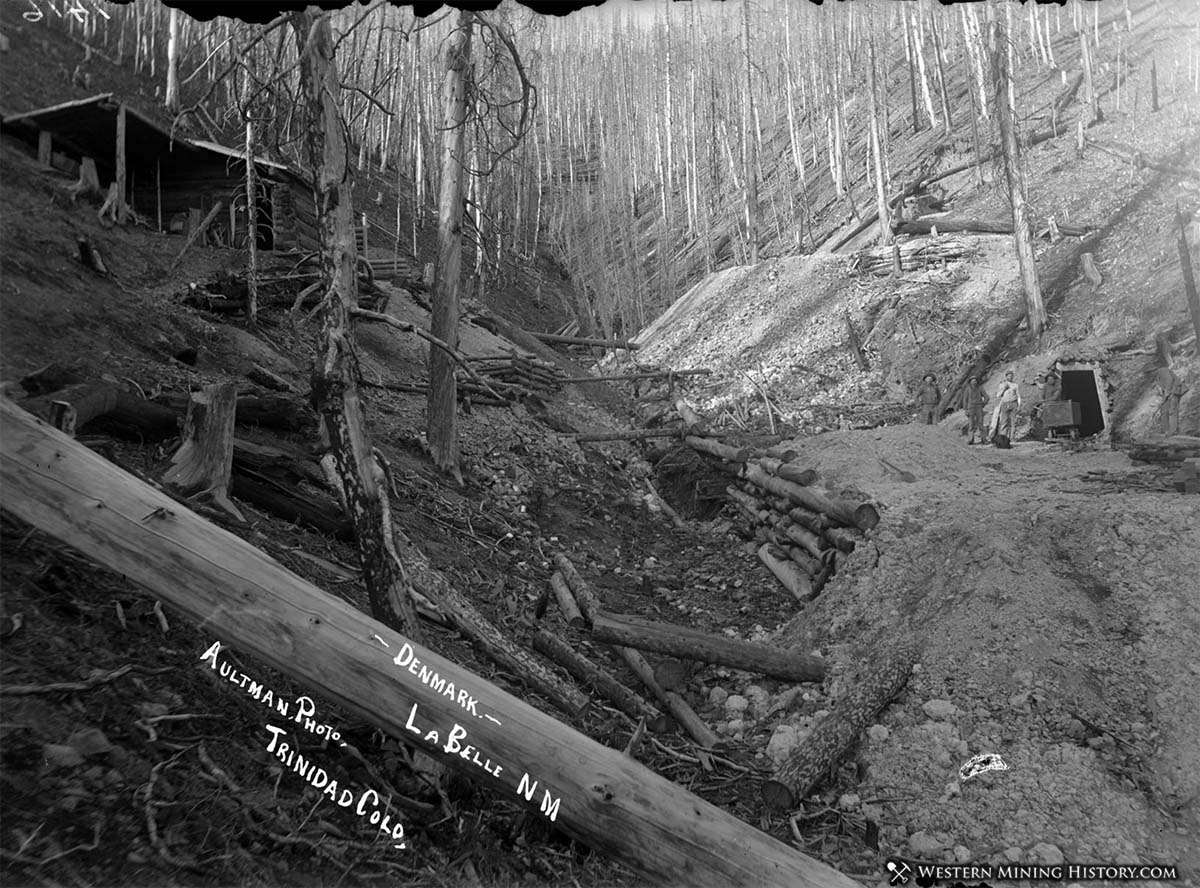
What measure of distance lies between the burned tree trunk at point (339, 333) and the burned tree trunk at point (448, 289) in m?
4.27

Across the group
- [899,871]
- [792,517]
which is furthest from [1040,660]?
[792,517]

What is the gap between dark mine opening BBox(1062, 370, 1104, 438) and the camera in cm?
773

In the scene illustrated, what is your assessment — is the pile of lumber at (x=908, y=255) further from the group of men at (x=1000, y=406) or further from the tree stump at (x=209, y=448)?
the tree stump at (x=209, y=448)

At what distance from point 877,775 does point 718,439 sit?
7340 millimetres

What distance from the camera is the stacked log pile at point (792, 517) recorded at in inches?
266

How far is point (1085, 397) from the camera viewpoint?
325 inches

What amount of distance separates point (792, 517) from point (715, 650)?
A: 3.10 metres

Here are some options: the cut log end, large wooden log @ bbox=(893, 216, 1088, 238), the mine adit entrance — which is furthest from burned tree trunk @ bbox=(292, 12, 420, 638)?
large wooden log @ bbox=(893, 216, 1088, 238)

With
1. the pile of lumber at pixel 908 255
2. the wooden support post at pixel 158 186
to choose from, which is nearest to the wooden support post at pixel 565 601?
the wooden support post at pixel 158 186

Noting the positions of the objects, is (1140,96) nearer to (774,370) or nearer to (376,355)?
(774,370)

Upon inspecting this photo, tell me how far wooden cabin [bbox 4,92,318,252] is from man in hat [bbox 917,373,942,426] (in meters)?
10.5

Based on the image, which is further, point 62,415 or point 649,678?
point 649,678

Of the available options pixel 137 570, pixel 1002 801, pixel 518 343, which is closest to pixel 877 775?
pixel 1002 801

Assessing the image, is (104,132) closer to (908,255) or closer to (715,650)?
(715,650)
